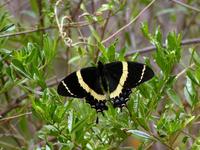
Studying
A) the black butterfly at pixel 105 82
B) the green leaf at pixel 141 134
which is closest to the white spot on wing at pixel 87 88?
the black butterfly at pixel 105 82

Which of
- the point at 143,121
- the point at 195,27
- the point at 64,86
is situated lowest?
the point at 195,27

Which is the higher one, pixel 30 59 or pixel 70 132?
pixel 30 59

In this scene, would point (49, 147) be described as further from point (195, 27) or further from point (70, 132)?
point (195, 27)

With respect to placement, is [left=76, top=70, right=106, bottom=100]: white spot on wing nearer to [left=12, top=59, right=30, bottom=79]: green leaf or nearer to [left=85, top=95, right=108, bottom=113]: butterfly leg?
[left=85, top=95, right=108, bottom=113]: butterfly leg

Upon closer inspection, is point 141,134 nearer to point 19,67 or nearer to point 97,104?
point 97,104

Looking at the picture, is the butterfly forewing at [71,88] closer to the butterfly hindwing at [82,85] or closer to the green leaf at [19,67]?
the butterfly hindwing at [82,85]

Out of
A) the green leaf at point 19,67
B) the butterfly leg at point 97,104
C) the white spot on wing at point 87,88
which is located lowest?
the butterfly leg at point 97,104

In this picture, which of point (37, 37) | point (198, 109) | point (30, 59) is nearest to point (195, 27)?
→ point (37, 37)

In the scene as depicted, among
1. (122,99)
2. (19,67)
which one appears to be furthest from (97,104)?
(19,67)

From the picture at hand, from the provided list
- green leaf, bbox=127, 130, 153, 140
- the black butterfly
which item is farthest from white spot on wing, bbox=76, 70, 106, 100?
green leaf, bbox=127, 130, 153, 140
